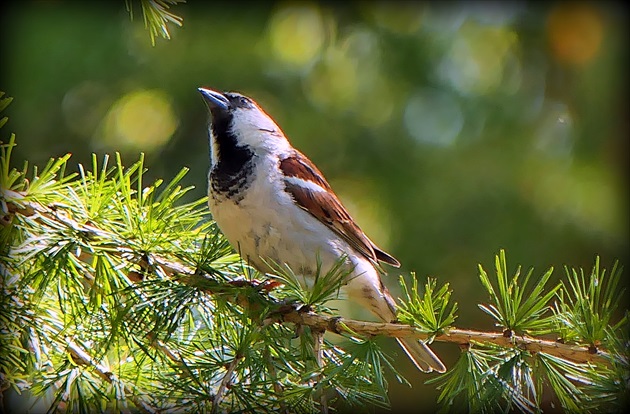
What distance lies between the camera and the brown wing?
7.27 feet

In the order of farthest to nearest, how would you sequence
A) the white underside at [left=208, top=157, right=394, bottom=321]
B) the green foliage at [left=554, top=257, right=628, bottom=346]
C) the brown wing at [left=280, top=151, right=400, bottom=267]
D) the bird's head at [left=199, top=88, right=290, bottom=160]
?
the bird's head at [left=199, top=88, right=290, bottom=160], the brown wing at [left=280, top=151, right=400, bottom=267], the white underside at [left=208, top=157, right=394, bottom=321], the green foliage at [left=554, top=257, right=628, bottom=346]

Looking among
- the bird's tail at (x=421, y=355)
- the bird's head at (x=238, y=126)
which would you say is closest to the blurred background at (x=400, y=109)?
the bird's head at (x=238, y=126)

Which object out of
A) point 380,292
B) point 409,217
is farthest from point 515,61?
point 380,292

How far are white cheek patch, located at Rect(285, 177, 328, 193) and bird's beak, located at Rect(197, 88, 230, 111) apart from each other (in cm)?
35

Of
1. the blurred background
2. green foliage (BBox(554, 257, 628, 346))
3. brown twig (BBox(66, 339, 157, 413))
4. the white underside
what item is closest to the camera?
green foliage (BBox(554, 257, 628, 346))

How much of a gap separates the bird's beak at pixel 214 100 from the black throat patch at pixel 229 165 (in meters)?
0.03

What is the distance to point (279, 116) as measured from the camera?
4777 millimetres

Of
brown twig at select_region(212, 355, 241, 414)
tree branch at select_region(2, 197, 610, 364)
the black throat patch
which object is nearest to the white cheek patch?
the black throat patch

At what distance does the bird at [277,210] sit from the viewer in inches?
81.5

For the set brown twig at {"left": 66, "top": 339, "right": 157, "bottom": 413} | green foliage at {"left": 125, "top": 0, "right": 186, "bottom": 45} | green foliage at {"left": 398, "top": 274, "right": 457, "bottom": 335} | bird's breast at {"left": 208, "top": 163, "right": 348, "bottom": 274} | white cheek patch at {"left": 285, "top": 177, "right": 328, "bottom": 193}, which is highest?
green foliage at {"left": 125, "top": 0, "right": 186, "bottom": 45}

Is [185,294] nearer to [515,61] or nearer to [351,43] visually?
[351,43]

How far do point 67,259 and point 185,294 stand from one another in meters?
0.23

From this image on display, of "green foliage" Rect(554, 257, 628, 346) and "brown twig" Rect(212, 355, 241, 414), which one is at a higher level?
"green foliage" Rect(554, 257, 628, 346)

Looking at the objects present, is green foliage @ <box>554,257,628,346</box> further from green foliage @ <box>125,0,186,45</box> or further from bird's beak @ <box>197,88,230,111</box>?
bird's beak @ <box>197,88,230,111</box>
